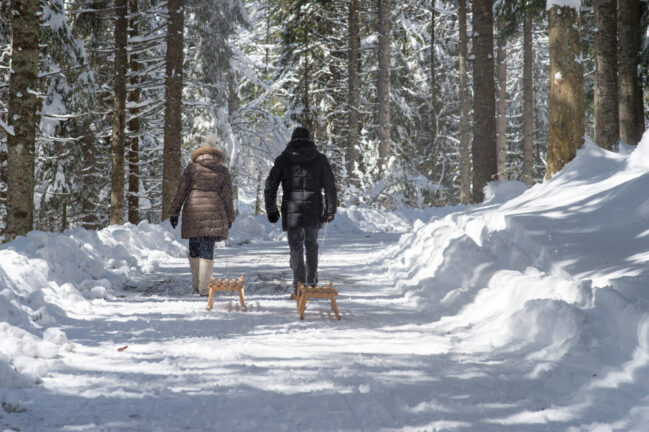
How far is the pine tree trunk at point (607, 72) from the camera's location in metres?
14.3

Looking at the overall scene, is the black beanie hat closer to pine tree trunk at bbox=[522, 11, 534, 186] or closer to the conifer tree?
the conifer tree

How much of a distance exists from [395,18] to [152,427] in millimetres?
28852

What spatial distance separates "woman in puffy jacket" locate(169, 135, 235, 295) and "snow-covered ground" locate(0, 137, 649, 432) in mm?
549

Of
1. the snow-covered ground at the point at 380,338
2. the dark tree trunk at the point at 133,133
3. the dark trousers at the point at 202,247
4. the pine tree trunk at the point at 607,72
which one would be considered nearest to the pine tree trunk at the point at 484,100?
the pine tree trunk at the point at 607,72

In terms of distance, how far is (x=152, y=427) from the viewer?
2963mm

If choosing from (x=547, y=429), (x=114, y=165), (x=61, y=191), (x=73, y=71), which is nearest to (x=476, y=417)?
(x=547, y=429)

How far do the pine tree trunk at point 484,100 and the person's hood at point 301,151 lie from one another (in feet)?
24.3

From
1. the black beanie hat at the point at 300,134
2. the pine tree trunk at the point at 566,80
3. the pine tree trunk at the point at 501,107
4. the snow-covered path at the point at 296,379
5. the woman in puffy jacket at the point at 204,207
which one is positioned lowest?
the snow-covered path at the point at 296,379

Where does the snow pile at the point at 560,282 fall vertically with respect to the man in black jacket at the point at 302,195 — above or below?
below

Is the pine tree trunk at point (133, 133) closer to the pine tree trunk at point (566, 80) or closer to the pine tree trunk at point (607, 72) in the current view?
the pine tree trunk at point (566, 80)

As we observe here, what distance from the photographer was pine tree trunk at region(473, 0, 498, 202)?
13.3 meters

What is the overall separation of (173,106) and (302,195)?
32.4 feet

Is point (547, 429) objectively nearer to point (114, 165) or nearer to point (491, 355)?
point (491, 355)

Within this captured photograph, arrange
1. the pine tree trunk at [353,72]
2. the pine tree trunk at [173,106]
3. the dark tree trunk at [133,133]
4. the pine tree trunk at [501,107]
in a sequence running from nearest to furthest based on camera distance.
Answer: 1. the pine tree trunk at [173,106]
2. the dark tree trunk at [133,133]
3. the pine tree trunk at [353,72]
4. the pine tree trunk at [501,107]
